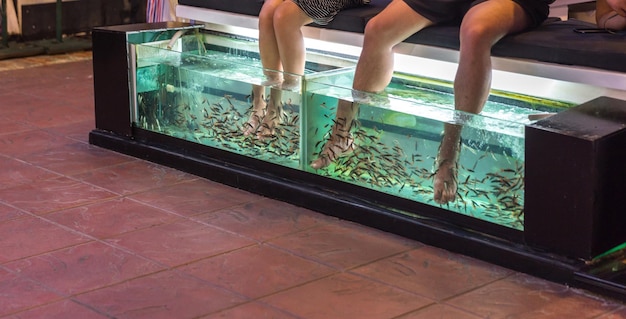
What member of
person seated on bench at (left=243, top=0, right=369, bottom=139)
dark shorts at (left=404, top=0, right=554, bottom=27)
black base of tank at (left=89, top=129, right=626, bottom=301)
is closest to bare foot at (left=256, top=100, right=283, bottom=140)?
person seated on bench at (left=243, top=0, right=369, bottom=139)

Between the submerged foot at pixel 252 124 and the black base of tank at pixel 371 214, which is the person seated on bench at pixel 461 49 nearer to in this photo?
the black base of tank at pixel 371 214

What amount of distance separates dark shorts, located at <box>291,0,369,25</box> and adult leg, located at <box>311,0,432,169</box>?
0.33 m

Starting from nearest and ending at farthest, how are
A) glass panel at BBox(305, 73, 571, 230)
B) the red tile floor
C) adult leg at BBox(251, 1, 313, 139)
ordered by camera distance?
the red tile floor < glass panel at BBox(305, 73, 571, 230) < adult leg at BBox(251, 1, 313, 139)

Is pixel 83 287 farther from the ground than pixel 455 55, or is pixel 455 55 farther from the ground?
pixel 455 55

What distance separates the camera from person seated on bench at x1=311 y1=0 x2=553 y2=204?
320 centimetres

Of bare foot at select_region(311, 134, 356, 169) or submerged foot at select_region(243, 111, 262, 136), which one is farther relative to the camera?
submerged foot at select_region(243, 111, 262, 136)

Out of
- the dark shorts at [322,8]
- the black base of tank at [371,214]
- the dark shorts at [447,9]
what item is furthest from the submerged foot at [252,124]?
the dark shorts at [447,9]

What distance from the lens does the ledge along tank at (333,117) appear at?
306 cm

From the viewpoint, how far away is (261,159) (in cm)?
378

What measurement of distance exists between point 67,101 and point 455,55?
2510mm

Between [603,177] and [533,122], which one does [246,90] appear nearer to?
[533,122]

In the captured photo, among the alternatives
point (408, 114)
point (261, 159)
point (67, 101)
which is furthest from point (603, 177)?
point (67, 101)

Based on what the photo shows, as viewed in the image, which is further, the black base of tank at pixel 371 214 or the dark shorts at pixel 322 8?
the dark shorts at pixel 322 8

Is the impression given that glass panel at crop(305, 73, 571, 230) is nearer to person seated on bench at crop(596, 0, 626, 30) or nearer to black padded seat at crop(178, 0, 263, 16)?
person seated on bench at crop(596, 0, 626, 30)
